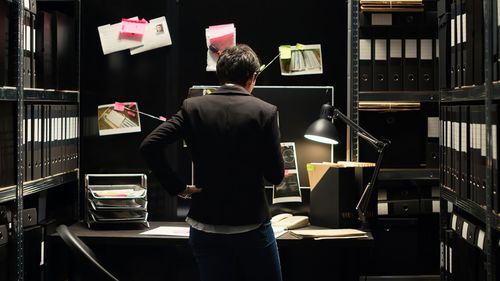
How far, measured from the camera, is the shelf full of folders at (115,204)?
3291 mm

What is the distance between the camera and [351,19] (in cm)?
351

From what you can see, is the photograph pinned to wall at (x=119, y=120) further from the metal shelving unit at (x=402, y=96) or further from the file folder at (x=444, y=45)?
the file folder at (x=444, y=45)

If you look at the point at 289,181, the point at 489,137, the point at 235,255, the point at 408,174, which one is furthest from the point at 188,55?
the point at 489,137

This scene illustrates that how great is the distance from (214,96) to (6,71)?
2.86ft

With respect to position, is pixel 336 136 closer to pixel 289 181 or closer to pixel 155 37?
pixel 289 181

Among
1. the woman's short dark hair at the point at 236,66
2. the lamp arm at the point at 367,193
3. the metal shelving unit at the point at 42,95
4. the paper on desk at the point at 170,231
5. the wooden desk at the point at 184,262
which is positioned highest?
the woman's short dark hair at the point at 236,66

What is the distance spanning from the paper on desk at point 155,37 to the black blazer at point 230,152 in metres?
1.22

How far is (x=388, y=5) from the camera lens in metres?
3.47

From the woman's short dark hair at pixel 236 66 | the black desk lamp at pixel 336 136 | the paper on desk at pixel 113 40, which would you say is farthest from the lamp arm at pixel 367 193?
the paper on desk at pixel 113 40

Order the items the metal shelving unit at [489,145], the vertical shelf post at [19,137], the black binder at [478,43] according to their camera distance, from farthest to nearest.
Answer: the vertical shelf post at [19,137] → the black binder at [478,43] → the metal shelving unit at [489,145]

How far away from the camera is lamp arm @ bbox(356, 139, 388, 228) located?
3.18m

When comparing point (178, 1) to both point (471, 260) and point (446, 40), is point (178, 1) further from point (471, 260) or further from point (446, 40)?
point (471, 260)

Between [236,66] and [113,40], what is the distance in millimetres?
1292

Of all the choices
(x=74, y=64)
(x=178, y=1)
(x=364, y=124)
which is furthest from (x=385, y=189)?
(x=74, y=64)
